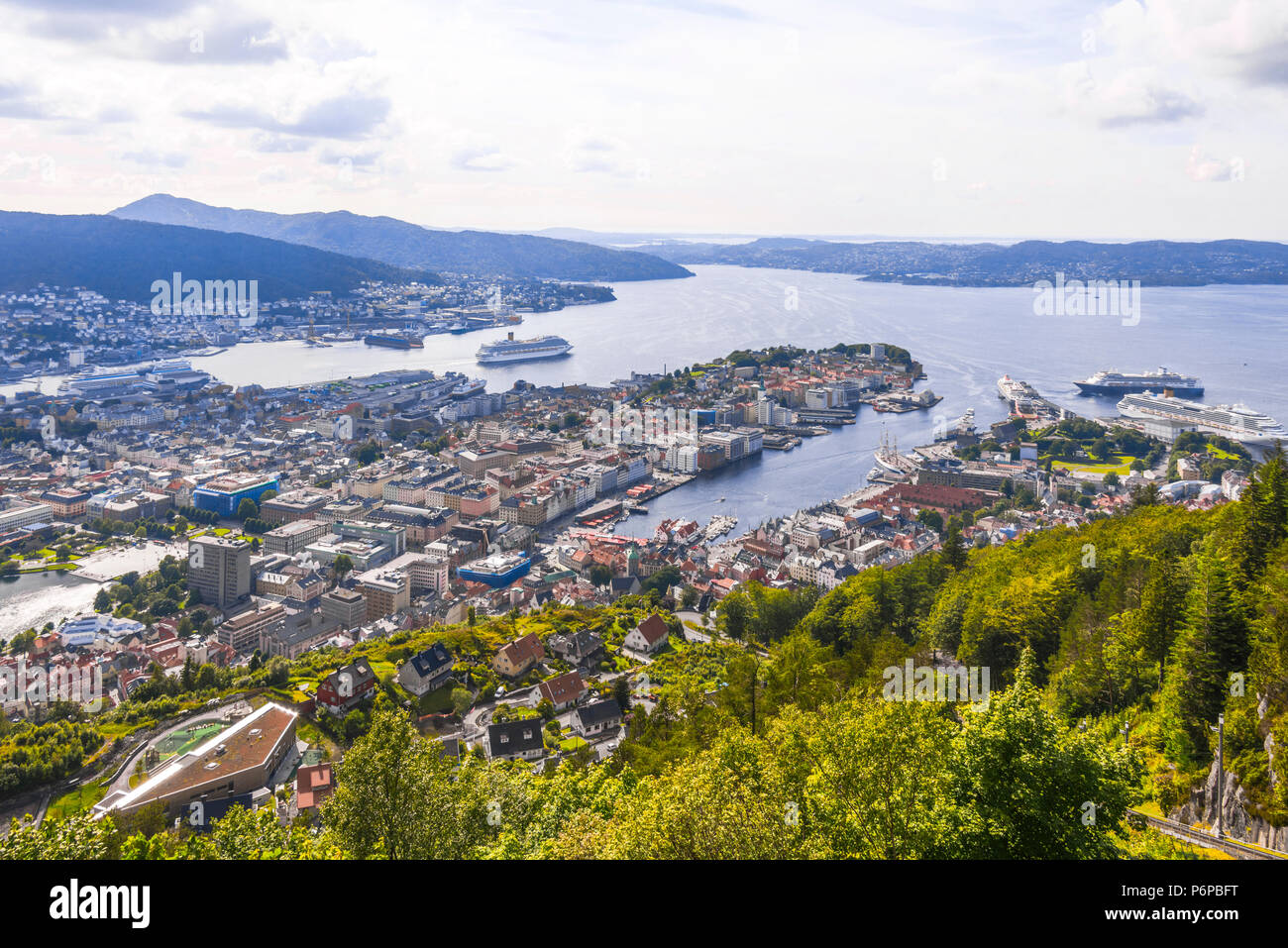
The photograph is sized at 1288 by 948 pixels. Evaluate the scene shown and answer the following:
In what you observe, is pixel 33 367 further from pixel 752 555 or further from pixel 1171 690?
pixel 1171 690

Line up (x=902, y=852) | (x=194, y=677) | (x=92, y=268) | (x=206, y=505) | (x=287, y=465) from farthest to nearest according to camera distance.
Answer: (x=92, y=268), (x=287, y=465), (x=206, y=505), (x=194, y=677), (x=902, y=852)

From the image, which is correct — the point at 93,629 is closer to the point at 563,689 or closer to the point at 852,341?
the point at 563,689

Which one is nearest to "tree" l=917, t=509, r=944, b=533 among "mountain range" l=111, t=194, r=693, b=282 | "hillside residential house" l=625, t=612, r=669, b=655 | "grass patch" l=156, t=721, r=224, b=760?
"hillside residential house" l=625, t=612, r=669, b=655

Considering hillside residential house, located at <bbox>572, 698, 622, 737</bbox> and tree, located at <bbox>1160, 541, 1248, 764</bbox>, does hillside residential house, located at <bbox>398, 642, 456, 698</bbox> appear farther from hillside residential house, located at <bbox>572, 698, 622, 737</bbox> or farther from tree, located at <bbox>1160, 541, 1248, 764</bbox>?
tree, located at <bbox>1160, 541, 1248, 764</bbox>

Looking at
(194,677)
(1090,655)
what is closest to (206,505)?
(194,677)

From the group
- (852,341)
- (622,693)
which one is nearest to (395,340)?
(852,341)

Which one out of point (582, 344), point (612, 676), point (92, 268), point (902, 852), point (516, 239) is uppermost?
point (516, 239)

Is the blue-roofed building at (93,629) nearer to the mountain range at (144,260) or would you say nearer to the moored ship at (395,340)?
the moored ship at (395,340)
